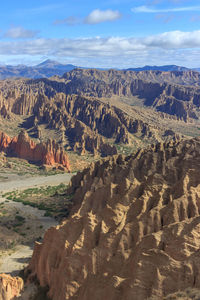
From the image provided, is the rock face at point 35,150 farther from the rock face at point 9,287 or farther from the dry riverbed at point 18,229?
the rock face at point 9,287

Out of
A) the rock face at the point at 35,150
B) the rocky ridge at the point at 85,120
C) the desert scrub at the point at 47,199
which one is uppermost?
the rocky ridge at the point at 85,120

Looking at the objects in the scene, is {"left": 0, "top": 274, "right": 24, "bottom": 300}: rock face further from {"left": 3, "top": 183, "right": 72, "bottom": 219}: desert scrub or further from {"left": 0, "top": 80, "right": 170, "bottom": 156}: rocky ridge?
{"left": 0, "top": 80, "right": 170, "bottom": 156}: rocky ridge

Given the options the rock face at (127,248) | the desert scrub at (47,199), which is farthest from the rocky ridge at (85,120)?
the rock face at (127,248)

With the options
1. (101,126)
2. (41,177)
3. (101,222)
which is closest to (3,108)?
(101,126)

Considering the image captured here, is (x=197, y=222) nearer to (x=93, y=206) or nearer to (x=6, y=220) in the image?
(x=93, y=206)

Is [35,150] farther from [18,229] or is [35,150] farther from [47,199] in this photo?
[18,229]

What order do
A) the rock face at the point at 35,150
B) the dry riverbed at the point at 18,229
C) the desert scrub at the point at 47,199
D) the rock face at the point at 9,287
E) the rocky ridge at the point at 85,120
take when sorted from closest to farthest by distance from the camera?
the rock face at the point at 9,287 → the dry riverbed at the point at 18,229 → the desert scrub at the point at 47,199 → the rock face at the point at 35,150 → the rocky ridge at the point at 85,120
